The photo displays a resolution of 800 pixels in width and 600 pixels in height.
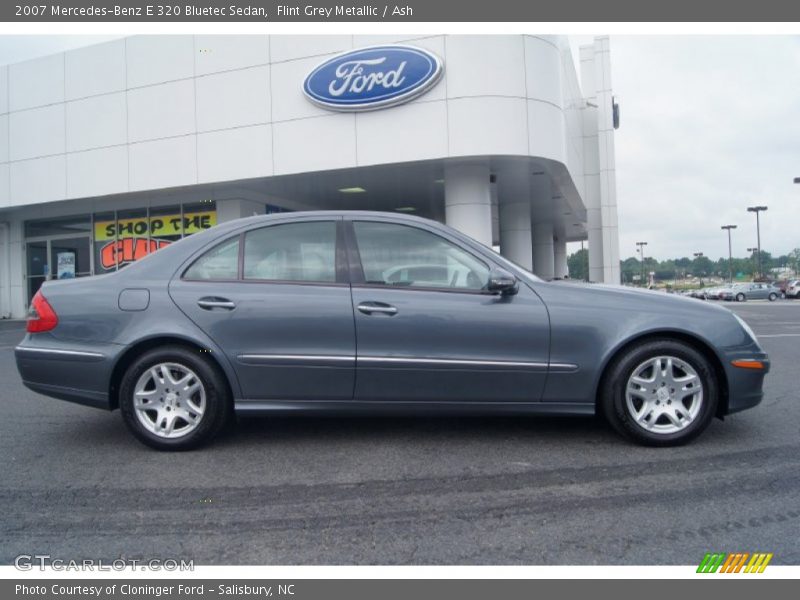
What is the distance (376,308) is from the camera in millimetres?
3871

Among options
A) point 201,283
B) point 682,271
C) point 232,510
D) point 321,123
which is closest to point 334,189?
point 321,123

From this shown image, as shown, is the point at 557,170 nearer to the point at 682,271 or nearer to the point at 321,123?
the point at 321,123

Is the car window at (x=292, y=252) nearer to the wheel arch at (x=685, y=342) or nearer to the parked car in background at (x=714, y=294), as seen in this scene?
the wheel arch at (x=685, y=342)

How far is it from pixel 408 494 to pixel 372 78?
1085cm

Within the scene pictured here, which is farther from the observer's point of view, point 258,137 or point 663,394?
point 258,137

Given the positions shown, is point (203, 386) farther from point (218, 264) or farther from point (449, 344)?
point (449, 344)

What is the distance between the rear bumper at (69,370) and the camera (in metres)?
3.99

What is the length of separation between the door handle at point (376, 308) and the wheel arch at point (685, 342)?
1392 mm

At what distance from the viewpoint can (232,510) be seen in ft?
10.2

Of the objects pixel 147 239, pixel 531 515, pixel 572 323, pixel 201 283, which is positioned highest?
pixel 147 239

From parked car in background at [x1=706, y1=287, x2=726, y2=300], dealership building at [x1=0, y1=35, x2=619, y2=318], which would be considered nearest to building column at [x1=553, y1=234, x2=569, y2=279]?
parked car in background at [x1=706, y1=287, x2=726, y2=300]

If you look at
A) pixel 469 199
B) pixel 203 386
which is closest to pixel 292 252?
pixel 203 386

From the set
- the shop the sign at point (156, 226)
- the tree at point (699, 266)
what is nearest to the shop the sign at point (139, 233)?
the shop the sign at point (156, 226)

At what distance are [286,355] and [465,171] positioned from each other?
33.9 ft
